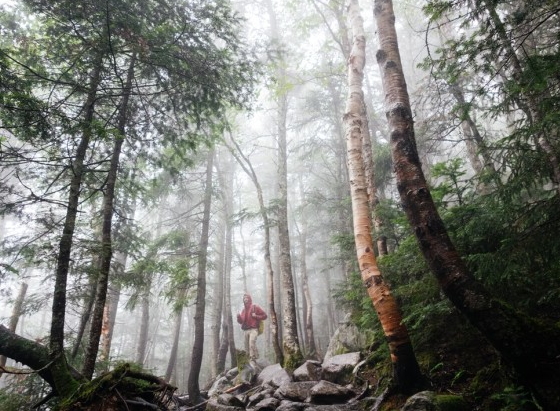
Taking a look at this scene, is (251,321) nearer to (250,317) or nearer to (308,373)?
(250,317)

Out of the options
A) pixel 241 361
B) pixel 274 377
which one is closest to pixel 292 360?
pixel 274 377

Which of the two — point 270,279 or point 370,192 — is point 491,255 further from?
point 270,279

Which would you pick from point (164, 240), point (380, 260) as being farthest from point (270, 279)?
point (380, 260)

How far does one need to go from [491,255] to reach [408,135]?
1.81 m

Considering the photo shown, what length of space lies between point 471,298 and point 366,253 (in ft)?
8.27

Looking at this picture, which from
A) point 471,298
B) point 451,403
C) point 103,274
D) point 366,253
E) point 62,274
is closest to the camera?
point 471,298

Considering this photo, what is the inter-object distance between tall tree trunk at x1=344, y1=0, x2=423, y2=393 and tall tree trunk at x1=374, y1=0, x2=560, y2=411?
1.78m

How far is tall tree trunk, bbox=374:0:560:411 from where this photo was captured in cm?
299

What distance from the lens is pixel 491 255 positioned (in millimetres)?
4184

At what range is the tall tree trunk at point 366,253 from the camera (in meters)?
4.89

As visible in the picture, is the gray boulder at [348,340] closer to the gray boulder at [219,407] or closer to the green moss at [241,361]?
the green moss at [241,361]

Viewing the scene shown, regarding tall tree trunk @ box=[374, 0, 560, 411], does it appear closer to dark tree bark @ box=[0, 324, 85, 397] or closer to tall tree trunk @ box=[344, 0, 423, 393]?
tall tree trunk @ box=[344, 0, 423, 393]

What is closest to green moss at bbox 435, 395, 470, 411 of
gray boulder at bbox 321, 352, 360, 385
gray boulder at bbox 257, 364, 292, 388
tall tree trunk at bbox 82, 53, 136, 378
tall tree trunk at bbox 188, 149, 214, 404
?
gray boulder at bbox 321, 352, 360, 385

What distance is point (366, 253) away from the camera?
5.78 m
